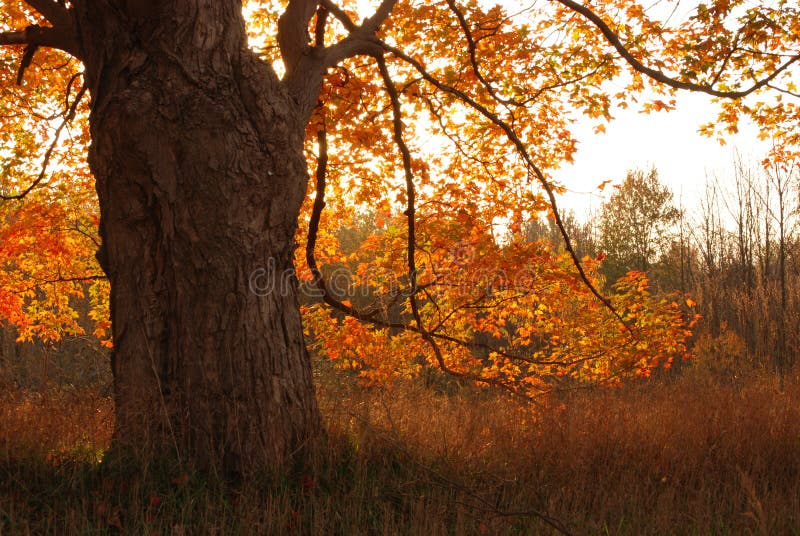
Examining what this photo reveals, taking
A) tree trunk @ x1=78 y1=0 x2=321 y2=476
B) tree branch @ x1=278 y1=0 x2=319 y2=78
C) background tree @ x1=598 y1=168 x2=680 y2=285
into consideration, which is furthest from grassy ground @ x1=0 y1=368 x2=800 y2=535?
background tree @ x1=598 y1=168 x2=680 y2=285

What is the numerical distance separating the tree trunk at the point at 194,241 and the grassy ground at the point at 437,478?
285mm

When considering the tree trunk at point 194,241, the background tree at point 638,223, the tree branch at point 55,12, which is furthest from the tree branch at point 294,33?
the background tree at point 638,223

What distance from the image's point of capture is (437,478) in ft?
11.5

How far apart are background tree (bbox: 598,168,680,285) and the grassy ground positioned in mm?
21506

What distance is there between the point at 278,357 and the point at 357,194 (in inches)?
178

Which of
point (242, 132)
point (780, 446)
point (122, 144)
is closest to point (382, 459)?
point (242, 132)

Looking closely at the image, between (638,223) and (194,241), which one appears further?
(638,223)

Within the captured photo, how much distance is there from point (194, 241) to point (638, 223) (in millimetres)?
25326

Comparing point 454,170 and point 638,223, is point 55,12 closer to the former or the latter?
point 454,170

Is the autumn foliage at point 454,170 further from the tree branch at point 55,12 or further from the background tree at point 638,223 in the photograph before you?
the background tree at point 638,223

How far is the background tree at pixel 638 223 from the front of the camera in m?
25.7

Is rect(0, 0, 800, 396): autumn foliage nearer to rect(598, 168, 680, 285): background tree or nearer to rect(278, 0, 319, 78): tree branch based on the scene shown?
rect(278, 0, 319, 78): tree branch

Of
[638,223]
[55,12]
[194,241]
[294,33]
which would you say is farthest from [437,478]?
[638,223]

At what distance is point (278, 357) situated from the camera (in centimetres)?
357
